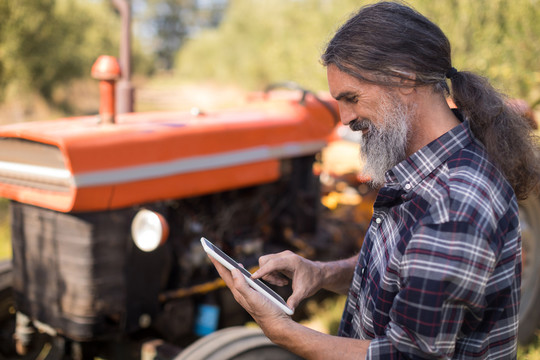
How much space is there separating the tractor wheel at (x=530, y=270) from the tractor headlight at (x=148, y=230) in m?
2.28

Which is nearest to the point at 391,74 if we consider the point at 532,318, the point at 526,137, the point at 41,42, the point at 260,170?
the point at 526,137

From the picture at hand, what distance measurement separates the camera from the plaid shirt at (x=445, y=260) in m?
1.02

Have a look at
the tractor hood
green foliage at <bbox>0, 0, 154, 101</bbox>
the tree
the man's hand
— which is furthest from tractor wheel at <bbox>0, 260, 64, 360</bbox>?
the tree

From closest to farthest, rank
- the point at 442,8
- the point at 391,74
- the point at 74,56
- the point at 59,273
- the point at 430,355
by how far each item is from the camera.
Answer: the point at 430,355 < the point at 391,74 < the point at 59,273 < the point at 442,8 < the point at 74,56

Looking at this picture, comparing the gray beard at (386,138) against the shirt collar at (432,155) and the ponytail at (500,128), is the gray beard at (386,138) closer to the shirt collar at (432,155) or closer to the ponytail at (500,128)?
the shirt collar at (432,155)

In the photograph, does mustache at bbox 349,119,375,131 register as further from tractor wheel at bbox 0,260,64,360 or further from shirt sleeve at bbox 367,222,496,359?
tractor wheel at bbox 0,260,64,360

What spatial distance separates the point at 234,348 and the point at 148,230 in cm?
57

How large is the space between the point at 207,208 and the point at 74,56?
660 inches

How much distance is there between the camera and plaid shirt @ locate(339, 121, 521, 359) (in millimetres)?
1018

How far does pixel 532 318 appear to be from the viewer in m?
3.27

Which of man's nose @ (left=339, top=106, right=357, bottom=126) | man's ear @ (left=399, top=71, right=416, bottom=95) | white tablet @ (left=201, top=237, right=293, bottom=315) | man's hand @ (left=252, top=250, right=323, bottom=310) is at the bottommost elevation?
man's hand @ (left=252, top=250, right=323, bottom=310)

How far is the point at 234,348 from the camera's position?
1921 mm

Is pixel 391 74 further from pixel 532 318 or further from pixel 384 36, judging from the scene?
pixel 532 318

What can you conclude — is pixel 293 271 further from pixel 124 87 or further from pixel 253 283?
pixel 124 87
